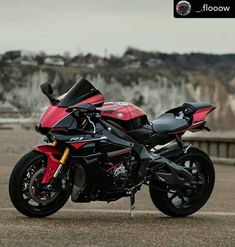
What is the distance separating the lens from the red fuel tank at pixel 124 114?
391 inches

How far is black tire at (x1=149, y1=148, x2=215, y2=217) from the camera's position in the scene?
10.3 metres

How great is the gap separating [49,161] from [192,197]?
1724 millimetres

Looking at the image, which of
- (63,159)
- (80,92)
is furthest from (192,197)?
(80,92)

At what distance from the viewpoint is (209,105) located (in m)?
10.6

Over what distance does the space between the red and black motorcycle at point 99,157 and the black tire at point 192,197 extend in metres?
0.01

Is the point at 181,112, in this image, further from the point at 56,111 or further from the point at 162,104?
the point at 162,104

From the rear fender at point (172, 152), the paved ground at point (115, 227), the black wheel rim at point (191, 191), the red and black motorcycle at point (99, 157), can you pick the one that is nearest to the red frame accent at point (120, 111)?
the red and black motorcycle at point (99, 157)

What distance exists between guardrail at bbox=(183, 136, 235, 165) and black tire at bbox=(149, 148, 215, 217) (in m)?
13.5

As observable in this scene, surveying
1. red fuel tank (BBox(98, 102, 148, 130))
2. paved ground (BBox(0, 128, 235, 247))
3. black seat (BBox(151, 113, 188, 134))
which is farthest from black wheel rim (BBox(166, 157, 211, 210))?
red fuel tank (BBox(98, 102, 148, 130))

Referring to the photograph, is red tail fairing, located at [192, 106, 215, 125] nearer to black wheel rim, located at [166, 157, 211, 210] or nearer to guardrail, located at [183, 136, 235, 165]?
black wheel rim, located at [166, 157, 211, 210]

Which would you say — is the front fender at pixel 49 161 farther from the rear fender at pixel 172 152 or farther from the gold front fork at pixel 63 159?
the rear fender at pixel 172 152

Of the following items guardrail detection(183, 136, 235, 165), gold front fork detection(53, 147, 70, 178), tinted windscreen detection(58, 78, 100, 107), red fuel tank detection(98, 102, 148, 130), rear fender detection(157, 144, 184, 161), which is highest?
tinted windscreen detection(58, 78, 100, 107)

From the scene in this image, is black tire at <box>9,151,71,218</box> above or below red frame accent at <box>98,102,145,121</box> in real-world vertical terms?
below

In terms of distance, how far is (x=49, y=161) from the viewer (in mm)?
9672
